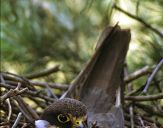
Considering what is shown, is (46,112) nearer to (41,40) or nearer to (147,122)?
(147,122)

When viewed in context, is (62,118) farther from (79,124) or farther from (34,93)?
(34,93)

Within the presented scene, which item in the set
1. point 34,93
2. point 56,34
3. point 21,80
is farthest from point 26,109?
point 56,34

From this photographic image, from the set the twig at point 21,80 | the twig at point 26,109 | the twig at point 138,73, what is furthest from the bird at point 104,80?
the twig at point 26,109

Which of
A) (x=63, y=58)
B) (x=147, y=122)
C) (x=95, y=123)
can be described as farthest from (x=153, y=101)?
(x=63, y=58)

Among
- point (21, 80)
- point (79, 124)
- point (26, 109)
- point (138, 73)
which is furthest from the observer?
point (138, 73)

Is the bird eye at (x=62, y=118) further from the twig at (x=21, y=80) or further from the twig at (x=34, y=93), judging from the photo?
the twig at (x=21, y=80)

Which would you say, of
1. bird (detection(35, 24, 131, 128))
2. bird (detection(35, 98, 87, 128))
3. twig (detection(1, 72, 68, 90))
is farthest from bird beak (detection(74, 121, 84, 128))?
twig (detection(1, 72, 68, 90))
